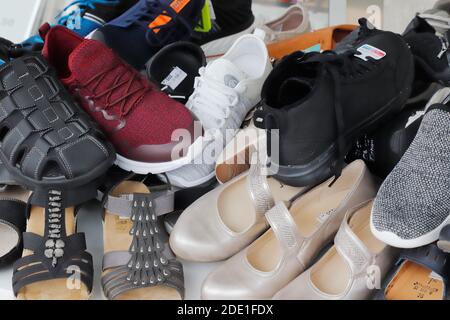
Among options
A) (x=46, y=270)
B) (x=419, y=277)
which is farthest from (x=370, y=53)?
(x=46, y=270)

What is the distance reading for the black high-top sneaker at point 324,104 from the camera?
2.46ft

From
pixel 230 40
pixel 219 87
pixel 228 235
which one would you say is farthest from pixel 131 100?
pixel 230 40

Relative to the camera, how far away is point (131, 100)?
0.88 m

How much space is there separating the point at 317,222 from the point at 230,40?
0.55m

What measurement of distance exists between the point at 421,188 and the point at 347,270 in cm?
13

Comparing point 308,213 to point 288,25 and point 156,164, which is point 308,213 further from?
point 288,25

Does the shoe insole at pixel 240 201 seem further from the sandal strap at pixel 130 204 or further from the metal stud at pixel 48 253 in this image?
the metal stud at pixel 48 253

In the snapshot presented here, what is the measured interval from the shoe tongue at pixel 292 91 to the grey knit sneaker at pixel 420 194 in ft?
0.56

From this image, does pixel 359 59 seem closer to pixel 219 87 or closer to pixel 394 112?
pixel 394 112

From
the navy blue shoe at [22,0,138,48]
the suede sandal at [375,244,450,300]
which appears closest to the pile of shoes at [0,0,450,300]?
the suede sandal at [375,244,450,300]

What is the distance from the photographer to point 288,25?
1286mm

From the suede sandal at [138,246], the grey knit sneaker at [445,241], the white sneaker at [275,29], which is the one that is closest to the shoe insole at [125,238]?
the suede sandal at [138,246]

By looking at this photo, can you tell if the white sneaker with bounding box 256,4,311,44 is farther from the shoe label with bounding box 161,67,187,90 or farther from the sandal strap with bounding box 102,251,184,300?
the sandal strap with bounding box 102,251,184,300

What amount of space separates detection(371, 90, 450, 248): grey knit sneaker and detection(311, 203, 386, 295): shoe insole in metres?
0.05
